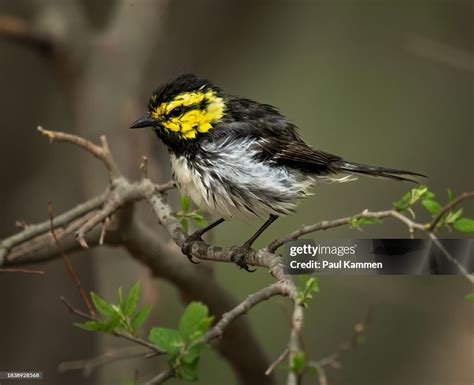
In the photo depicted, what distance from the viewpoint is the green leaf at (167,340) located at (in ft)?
5.90

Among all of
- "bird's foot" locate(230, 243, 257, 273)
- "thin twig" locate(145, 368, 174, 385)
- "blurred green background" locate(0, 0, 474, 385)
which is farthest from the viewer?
"blurred green background" locate(0, 0, 474, 385)

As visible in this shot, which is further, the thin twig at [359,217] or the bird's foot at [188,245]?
the bird's foot at [188,245]

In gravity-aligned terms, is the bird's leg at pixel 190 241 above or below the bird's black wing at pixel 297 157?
below

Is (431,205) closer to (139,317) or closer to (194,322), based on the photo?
(194,322)

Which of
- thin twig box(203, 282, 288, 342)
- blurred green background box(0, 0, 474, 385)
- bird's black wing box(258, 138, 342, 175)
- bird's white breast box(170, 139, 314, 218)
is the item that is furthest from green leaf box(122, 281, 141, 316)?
blurred green background box(0, 0, 474, 385)

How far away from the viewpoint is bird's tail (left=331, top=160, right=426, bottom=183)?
238cm

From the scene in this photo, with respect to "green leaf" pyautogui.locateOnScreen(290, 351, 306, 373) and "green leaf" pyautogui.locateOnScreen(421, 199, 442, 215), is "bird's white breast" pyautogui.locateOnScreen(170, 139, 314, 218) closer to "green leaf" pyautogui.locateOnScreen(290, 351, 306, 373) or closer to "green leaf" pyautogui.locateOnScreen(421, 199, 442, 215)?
"green leaf" pyautogui.locateOnScreen(421, 199, 442, 215)

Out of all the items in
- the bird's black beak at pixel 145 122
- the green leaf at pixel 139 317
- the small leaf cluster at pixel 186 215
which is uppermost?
the bird's black beak at pixel 145 122

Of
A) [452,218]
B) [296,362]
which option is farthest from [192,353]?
[452,218]

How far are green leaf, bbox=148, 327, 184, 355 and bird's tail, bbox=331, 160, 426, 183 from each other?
93 cm

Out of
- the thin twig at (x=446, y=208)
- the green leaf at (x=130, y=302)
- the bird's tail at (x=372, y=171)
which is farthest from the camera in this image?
the bird's tail at (x=372, y=171)

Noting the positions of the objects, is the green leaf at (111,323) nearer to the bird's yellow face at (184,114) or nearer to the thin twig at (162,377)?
the thin twig at (162,377)

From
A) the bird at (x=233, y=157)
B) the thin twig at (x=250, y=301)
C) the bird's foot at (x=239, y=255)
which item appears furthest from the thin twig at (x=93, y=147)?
the thin twig at (x=250, y=301)

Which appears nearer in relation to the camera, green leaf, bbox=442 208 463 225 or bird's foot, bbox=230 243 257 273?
green leaf, bbox=442 208 463 225
